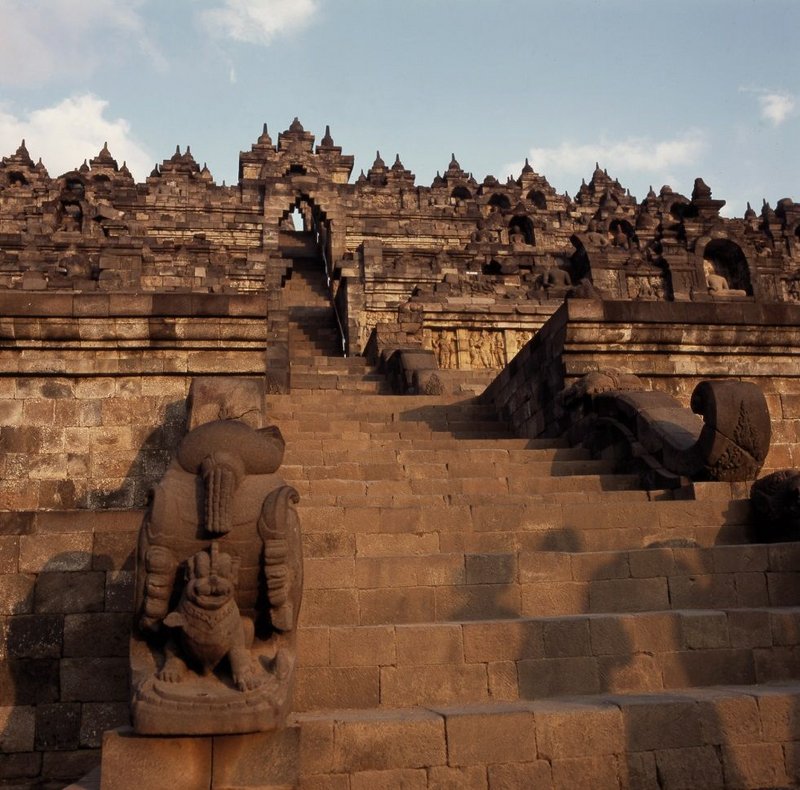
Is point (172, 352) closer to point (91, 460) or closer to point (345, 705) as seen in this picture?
point (91, 460)

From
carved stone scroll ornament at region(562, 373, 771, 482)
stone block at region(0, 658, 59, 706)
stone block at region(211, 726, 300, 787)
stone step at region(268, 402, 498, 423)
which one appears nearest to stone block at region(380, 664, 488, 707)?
stone block at region(211, 726, 300, 787)

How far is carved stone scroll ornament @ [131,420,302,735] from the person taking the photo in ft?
11.9

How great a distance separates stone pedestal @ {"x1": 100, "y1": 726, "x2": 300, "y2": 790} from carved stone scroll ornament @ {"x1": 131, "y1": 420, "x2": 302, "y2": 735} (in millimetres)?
85

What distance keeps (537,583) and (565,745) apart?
1.46 metres

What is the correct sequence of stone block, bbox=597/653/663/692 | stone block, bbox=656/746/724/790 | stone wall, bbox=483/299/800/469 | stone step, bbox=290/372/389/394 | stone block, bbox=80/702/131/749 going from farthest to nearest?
stone step, bbox=290/372/389/394 < stone wall, bbox=483/299/800/469 < stone block, bbox=80/702/131/749 < stone block, bbox=597/653/663/692 < stone block, bbox=656/746/724/790

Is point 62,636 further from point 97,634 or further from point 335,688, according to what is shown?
point 335,688

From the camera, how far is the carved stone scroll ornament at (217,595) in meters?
3.62

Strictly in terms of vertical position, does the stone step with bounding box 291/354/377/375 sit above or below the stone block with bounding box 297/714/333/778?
above

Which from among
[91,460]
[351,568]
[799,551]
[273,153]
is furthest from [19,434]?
[273,153]

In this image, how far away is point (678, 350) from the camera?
9.91 metres

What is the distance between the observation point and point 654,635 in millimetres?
4934

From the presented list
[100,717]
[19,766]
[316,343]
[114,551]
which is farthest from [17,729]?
[316,343]

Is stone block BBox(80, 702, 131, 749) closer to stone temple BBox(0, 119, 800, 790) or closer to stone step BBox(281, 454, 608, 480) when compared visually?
stone temple BBox(0, 119, 800, 790)

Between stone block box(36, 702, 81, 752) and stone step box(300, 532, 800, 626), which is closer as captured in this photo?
stone block box(36, 702, 81, 752)
